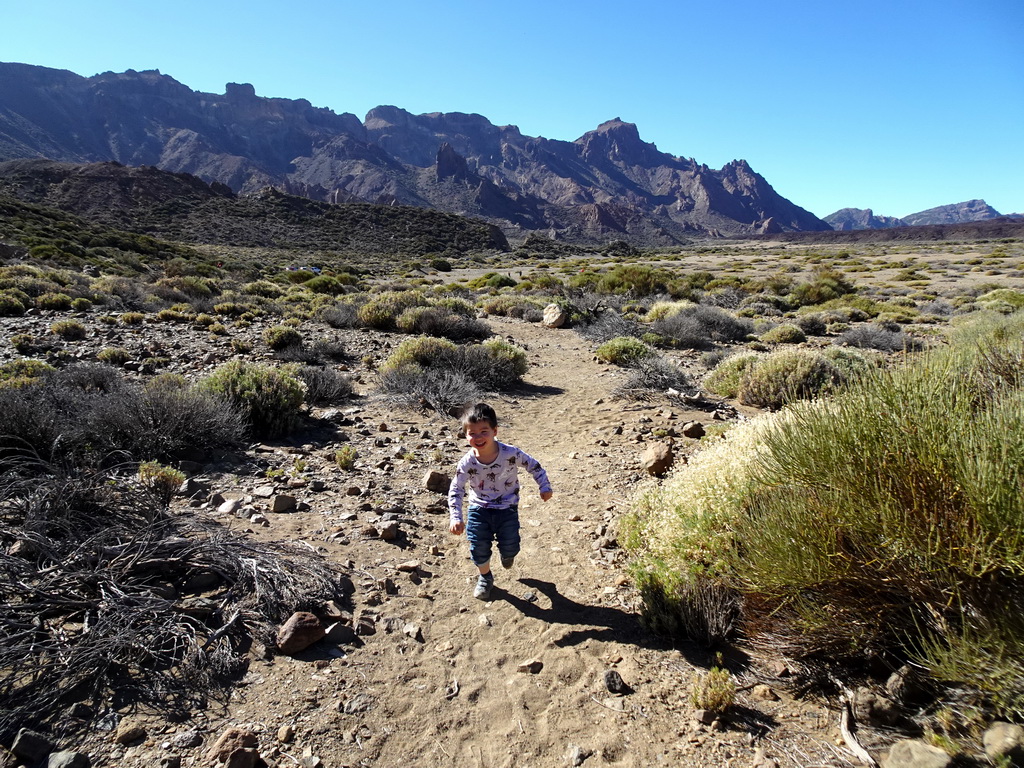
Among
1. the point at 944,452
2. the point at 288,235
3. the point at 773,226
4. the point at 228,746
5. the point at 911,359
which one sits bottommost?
the point at 228,746

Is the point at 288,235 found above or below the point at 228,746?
above

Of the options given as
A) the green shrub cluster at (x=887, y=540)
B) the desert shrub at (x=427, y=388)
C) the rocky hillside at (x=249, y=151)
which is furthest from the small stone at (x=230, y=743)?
the rocky hillside at (x=249, y=151)

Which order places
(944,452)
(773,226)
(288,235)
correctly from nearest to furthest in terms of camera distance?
(944,452) → (288,235) → (773,226)

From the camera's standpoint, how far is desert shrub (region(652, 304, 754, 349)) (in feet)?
40.5

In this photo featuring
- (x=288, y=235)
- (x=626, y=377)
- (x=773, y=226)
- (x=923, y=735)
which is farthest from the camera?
(x=773, y=226)

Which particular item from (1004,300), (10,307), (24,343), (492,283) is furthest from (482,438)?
(492,283)

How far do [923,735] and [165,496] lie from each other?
4.50 metres

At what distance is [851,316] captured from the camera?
53.7 ft

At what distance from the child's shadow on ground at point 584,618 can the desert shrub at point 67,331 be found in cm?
1002

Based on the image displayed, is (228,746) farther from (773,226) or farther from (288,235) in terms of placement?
(773,226)

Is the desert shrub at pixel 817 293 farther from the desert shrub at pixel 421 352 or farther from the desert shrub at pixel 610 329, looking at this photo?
the desert shrub at pixel 421 352

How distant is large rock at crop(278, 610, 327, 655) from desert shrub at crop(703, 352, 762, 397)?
23.4 ft

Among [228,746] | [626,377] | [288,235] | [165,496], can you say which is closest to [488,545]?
[228,746]

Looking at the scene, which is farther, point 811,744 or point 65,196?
point 65,196
